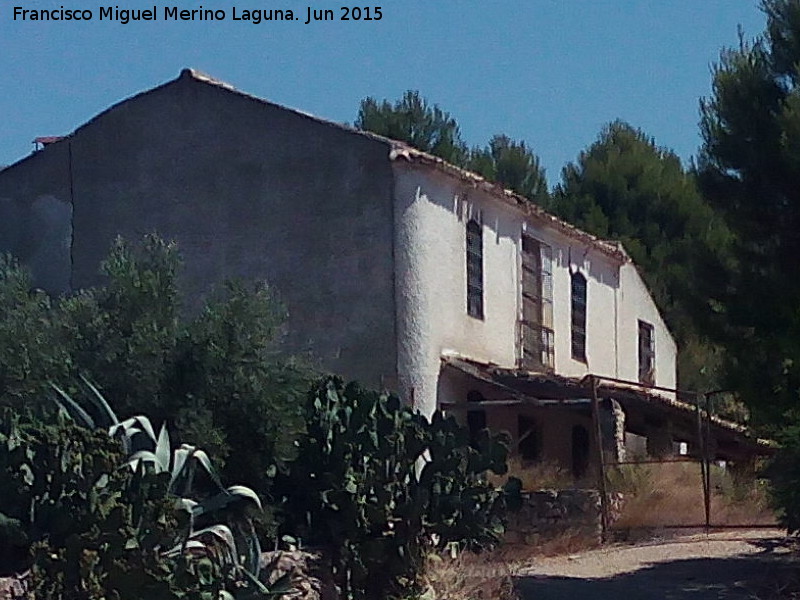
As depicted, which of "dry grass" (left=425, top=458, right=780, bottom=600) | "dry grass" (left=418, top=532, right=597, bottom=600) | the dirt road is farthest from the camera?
"dry grass" (left=425, top=458, right=780, bottom=600)

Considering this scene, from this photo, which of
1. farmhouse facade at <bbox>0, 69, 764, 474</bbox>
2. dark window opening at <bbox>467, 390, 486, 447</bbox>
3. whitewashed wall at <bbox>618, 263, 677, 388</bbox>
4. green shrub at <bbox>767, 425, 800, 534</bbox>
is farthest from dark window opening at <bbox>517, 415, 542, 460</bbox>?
green shrub at <bbox>767, 425, 800, 534</bbox>

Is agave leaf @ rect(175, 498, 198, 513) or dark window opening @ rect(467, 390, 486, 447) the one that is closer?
agave leaf @ rect(175, 498, 198, 513)

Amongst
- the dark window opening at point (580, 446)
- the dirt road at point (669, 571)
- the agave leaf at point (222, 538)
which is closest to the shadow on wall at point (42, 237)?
the dark window opening at point (580, 446)

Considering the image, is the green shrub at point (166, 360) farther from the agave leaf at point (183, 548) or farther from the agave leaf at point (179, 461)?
the agave leaf at point (183, 548)

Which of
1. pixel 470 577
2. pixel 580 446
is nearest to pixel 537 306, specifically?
pixel 580 446

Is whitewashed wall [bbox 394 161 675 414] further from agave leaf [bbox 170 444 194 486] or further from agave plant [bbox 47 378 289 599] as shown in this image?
agave leaf [bbox 170 444 194 486]

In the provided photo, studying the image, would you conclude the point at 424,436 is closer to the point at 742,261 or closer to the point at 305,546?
the point at 305,546

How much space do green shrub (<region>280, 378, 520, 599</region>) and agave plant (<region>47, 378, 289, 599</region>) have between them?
108cm

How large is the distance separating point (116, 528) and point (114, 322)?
3.49 meters

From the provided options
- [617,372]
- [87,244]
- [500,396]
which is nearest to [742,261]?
[500,396]

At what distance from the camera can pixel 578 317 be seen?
27141mm

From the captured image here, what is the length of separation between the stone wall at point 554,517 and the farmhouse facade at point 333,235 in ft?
7.34

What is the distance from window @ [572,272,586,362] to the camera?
26.9 meters

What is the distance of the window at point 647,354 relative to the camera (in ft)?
103
